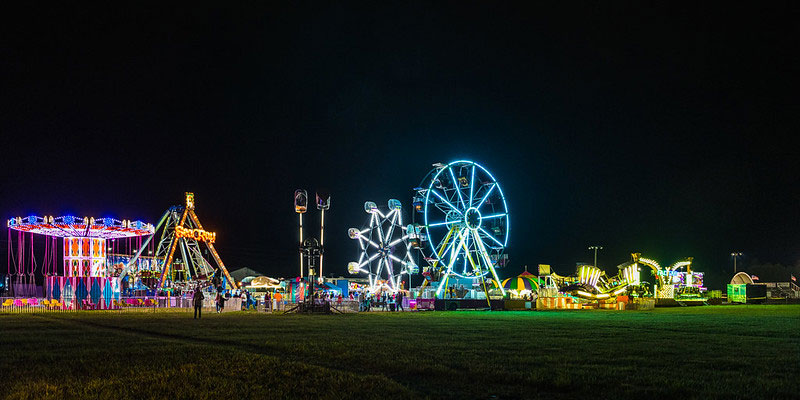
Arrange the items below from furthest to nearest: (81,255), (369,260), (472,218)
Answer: (369,260), (81,255), (472,218)

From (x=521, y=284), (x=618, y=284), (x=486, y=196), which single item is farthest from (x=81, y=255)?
(x=618, y=284)

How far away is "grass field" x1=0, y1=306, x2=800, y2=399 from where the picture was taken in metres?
9.02

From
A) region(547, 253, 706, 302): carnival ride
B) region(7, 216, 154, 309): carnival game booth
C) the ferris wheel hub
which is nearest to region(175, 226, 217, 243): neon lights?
region(7, 216, 154, 309): carnival game booth

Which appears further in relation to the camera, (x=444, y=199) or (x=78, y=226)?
(x=78, y=226)

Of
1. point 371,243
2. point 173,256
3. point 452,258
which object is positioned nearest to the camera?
point 452,258

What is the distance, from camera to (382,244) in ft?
249

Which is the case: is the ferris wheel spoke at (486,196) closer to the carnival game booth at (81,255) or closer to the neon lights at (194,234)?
the carnival game booth at (81,255)

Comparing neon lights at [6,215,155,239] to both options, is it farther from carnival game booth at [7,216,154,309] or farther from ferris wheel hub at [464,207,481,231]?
ferris wheel hub at [464,207,481,231]

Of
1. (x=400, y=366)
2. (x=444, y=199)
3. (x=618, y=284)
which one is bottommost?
(x=618, y=284)

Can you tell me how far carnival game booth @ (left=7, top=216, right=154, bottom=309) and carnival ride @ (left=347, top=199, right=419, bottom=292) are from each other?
21590 millimetres

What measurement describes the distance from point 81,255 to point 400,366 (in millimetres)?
65880

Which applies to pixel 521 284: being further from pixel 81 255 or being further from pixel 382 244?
pixel 81 255

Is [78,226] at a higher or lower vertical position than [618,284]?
higher

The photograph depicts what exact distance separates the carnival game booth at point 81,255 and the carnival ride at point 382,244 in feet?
70.8
